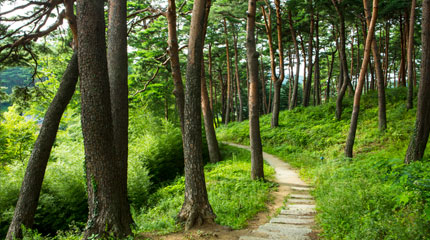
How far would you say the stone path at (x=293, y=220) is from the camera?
5.07 m

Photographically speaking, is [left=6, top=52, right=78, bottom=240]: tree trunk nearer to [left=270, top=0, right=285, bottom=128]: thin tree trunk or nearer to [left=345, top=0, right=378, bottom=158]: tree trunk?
[left=345, top=0, right=378, bottom=158]: tree trunk

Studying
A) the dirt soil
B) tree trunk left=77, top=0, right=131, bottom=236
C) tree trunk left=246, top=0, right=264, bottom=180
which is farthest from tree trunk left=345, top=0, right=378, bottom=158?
tree trunk left=77, top=0, right=131, bottom=236

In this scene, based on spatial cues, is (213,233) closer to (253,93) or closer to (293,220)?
(293,220)

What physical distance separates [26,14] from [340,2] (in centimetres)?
1477

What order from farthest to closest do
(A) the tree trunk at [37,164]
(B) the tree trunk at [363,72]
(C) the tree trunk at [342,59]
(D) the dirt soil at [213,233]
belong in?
(C) the tree trunk at [342,59], (B) the tree trunk at [363,72], (A) the tree trunk at [37,164], (D) the dirt soil at [213,233]

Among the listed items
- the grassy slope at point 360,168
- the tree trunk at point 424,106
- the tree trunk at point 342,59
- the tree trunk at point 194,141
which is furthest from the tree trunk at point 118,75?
the tree trunk at point 342,59

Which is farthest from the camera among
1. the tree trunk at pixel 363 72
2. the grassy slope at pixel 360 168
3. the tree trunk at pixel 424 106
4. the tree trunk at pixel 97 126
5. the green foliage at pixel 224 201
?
the tree trunk at pixel 363 72

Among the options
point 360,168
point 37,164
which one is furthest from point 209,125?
point 37,164

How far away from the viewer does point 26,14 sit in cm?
834

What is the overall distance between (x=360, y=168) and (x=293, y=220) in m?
4.10

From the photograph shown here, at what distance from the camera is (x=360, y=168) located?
8.78 meters

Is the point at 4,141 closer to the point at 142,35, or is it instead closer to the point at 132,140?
the point at 132,140

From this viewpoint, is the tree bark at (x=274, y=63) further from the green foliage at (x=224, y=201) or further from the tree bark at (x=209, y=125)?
the green foliage at (x=224, y=201)

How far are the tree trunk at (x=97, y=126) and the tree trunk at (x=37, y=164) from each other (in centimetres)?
322
